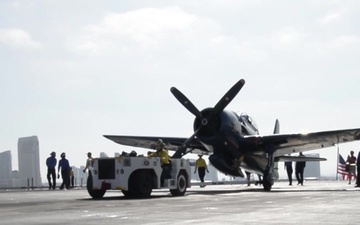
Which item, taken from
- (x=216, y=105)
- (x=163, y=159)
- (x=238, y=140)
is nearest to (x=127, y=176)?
(x=163, y=159)

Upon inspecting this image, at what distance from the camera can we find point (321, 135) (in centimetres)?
3300

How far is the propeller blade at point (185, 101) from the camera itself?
30972mm

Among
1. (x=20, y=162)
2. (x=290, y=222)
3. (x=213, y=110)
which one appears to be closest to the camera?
(x=290, y=222)

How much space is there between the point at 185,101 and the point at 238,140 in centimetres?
312

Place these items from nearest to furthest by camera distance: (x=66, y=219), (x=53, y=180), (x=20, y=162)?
(x=66, y=219) < (x=53, y=180) < (x=20, y=162)

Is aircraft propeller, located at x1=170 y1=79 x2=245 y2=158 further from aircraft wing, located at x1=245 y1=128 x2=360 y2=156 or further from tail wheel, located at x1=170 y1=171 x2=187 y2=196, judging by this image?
tail wheel, located at x1=170 y1=171 x2=187 y2=196

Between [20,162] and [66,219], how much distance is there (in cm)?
11160

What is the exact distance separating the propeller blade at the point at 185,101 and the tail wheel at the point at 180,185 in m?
6.94

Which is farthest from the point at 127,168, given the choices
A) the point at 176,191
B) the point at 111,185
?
the point at 176,191

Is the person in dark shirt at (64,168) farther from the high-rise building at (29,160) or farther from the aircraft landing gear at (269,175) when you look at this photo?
the high-rise building at (29,160)

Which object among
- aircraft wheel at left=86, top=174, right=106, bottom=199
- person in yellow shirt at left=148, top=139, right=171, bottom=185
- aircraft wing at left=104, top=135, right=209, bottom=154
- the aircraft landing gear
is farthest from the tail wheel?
aircraft wing at left=104, top=135, right=209, bottom=154

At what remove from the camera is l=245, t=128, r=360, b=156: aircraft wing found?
Answer: 32.5 m

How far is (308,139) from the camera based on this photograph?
112 ft

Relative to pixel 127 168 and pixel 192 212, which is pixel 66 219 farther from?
pixel 127 168
